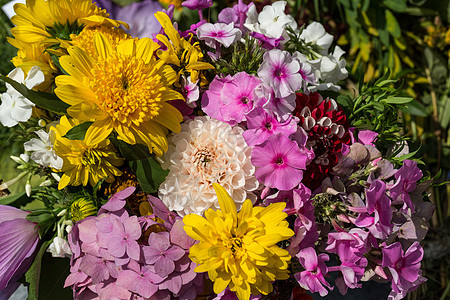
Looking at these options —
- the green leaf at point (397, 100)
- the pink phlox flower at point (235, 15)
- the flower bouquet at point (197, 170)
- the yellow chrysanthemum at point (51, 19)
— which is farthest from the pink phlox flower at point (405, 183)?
the yellow chrysanthemum at point (51, 19)

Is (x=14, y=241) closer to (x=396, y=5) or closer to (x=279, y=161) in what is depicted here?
(x=279, y=161)

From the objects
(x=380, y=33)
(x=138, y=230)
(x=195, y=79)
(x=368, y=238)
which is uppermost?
(x=195, y=79)

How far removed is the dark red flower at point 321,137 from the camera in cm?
60

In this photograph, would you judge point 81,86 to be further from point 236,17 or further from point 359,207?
point 359,207

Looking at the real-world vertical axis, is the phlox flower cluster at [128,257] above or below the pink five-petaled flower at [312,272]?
above

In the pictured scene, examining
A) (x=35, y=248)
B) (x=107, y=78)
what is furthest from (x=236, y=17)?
(x=35, y=248)

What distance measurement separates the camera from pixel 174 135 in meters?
0.62

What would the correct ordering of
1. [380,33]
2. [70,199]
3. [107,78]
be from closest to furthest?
[107,78], [70,199], [380,33]

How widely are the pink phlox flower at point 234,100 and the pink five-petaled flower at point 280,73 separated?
0.03 m

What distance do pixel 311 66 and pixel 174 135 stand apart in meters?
0.26

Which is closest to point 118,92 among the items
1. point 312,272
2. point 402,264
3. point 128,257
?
point 128,257

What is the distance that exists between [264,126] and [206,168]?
0.10m

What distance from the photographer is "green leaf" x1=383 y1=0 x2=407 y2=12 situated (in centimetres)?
120

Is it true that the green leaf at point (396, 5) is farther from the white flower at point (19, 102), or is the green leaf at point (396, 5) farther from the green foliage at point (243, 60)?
the white flower at point (19, 102)
